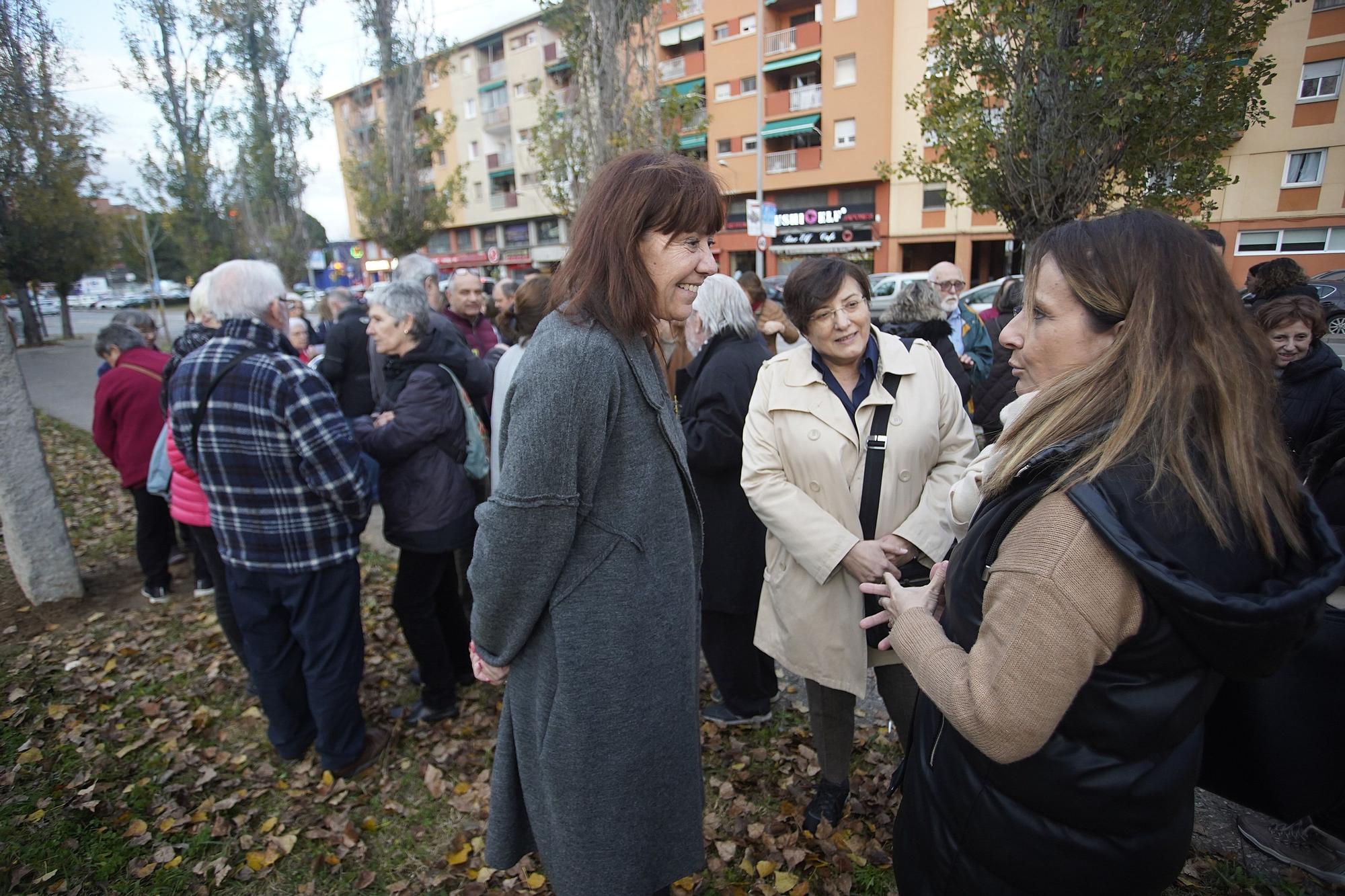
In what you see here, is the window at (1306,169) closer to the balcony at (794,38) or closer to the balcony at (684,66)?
the balcony at (794,38)

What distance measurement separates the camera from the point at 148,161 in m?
19.5

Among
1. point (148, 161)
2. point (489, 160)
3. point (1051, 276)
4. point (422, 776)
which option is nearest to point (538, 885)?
point (422, 776)

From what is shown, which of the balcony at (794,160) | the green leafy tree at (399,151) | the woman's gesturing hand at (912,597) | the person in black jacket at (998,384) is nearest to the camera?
the woman's gesturing hand at (912,597)

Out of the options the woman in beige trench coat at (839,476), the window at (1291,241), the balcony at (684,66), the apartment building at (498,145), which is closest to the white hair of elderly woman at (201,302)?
the woman in beige trench coat at (839,476)

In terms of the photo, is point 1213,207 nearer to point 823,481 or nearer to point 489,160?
point 823,481

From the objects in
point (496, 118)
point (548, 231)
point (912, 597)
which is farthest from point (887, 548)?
point (496, 118)

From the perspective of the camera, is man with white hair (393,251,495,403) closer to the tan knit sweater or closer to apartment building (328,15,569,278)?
the tan knit sweater

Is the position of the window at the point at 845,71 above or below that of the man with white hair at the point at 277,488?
above

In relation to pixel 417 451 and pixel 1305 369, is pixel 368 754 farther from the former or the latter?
pixel 1305 369

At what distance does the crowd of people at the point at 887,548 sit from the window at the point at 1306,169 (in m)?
7.71

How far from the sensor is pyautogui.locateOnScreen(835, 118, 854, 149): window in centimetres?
2659

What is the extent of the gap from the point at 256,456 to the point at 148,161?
23078mm

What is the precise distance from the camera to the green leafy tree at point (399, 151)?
23.5m

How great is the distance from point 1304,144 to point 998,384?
7461mm
